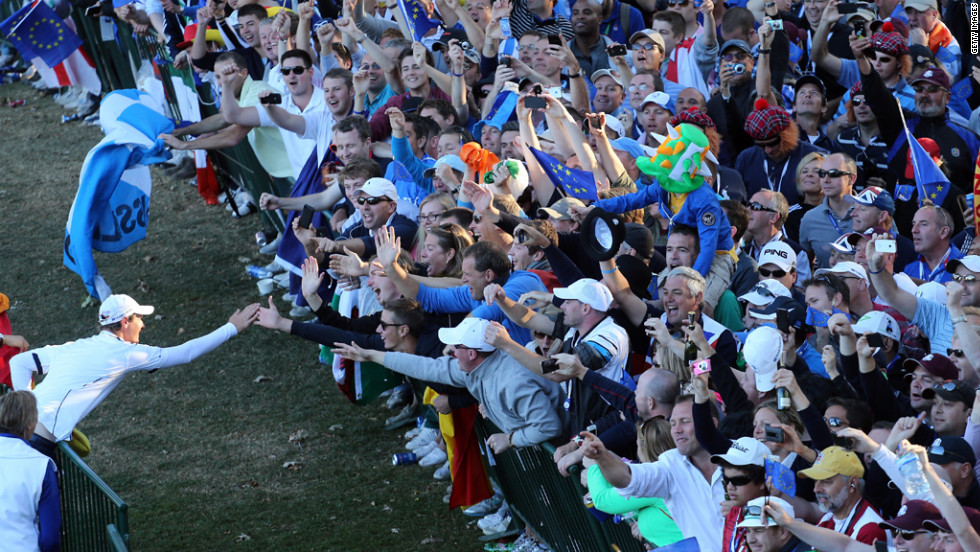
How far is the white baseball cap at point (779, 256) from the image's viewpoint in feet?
28.6

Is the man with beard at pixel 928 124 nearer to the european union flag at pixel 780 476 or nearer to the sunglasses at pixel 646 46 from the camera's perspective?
the sunglasses at pixel 646 46

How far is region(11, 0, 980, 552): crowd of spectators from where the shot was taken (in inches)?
262

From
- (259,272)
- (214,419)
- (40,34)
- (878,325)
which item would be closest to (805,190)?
(878,325)

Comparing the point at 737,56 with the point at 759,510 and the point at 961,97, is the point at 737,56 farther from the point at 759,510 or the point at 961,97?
the point at 759,510

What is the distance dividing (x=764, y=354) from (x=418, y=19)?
812 cm

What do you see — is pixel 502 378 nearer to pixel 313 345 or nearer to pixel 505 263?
pixel 505 263

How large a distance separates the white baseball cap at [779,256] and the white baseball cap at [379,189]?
3.00 meters

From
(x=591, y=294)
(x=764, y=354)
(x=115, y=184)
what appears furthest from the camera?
(x=115, y=184)

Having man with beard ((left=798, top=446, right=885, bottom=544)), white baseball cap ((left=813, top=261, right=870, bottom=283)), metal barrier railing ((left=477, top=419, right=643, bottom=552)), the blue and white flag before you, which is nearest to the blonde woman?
white baseball cap ((left=813, top=261, right=870, bottom=283))

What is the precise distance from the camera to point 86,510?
8.38 m

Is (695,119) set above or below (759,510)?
below

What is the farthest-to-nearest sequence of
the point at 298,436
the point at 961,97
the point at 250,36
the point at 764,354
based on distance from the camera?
the point at 250,36
the point at 298,436
the point at 961,97
the point at 764,354

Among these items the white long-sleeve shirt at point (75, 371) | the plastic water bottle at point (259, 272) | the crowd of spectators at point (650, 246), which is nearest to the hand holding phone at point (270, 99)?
the crowd of spectators at point (650, 246)

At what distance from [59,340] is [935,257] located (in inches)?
359
